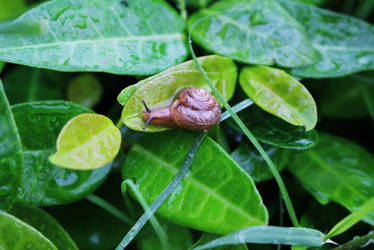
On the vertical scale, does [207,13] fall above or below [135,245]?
above

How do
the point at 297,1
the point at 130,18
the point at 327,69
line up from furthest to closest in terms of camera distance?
the point at 297,1 → the point at 327,69 → the point at 130,18

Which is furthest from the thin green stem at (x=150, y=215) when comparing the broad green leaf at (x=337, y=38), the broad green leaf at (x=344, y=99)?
the broad green leaf at (x=344, y=99)

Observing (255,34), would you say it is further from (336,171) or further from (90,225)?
(90,225)

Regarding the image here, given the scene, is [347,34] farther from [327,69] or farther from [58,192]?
[58,192]

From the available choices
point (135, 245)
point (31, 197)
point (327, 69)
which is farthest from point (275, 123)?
point (31, 197)

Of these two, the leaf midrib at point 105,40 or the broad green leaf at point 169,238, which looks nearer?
the leaf midrib at point 105,40

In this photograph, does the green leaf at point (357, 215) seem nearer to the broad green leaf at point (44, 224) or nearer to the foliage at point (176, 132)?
the foliage at point (176, 132)

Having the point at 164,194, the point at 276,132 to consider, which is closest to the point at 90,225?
the point at 164,194
